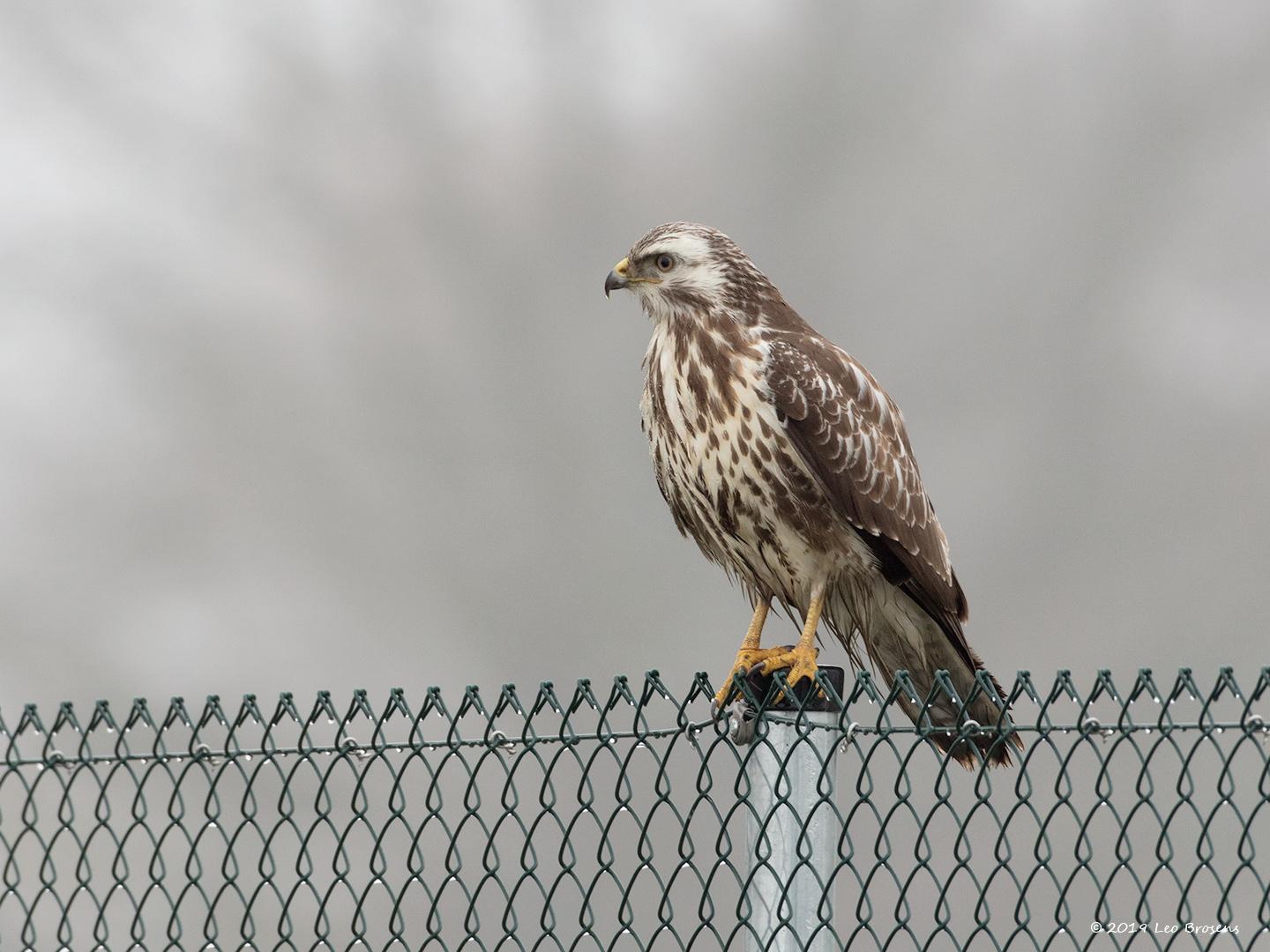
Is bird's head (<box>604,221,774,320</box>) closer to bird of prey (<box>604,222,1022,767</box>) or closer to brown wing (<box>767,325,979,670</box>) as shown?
bird of prey (<box>604,222,1022,767</box>)

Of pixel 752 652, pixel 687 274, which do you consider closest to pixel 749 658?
pixel 752 652

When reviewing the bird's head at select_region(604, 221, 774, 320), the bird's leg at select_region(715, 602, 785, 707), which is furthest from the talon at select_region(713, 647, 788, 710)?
the bird's head at select_region(604, 221, 774, 320)

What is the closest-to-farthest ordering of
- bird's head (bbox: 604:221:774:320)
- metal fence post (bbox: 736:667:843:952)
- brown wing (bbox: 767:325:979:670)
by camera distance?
metal fence post (bbox: 736:667:843:952) < brown wing (bbox: 767:325:979:670) < bird's head (bbox: 604:221:774:320)

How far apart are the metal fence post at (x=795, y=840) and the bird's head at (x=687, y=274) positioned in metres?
1.67

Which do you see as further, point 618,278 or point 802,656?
point 618,278

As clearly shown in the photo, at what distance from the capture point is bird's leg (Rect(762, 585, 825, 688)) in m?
3.25

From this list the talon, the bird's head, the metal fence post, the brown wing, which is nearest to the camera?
the metal fence post

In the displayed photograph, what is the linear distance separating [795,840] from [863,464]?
1.48 meters

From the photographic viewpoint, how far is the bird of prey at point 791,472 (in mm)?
3652

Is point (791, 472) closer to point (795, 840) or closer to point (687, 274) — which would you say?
point (687, 274)

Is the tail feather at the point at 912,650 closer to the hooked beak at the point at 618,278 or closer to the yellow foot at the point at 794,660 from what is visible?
the yellow foot at the point at 794,660

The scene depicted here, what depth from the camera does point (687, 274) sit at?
3.97 m

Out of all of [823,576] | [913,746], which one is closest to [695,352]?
[823,576]

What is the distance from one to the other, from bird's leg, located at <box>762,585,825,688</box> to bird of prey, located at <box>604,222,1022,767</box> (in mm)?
10
